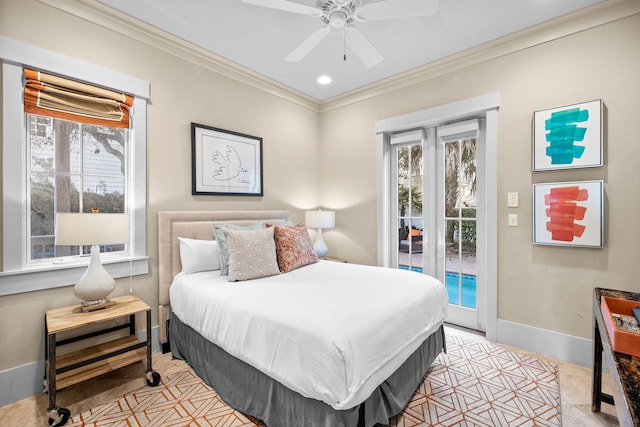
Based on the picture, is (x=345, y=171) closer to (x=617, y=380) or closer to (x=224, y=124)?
(x=224, y=124)

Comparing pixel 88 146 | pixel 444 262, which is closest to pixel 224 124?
pixel 88 146

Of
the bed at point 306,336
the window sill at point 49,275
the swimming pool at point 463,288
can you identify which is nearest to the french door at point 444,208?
the swimming pool at point 463,288

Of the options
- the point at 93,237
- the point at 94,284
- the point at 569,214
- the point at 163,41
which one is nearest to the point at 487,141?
the point at 569,214

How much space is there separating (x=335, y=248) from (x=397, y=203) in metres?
1.09

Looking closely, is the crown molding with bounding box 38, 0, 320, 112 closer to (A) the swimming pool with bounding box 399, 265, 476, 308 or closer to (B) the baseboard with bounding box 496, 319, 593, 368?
(A) the swimming pool with bounding box 399, 265, 476, 308

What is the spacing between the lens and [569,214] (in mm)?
2389

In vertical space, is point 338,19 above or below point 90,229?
above

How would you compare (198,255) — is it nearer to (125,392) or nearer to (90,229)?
(90,229)

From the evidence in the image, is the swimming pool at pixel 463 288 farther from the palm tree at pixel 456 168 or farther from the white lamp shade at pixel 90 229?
the white lamp shade at pixel 90 229

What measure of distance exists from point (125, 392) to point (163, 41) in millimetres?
2862

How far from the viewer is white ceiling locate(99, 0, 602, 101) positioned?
2.27m

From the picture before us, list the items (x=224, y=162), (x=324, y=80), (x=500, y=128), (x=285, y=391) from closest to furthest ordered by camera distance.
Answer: (x=285, y=391), (x=500, y=128), (x=224, y=162), (x=324, y=80)

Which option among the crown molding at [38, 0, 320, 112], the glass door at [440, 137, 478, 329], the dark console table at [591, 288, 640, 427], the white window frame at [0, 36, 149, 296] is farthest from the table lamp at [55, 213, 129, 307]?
the glass door at [440, 137, 478, 329]

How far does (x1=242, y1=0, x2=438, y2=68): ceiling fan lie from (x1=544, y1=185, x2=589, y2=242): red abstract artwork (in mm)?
1771
